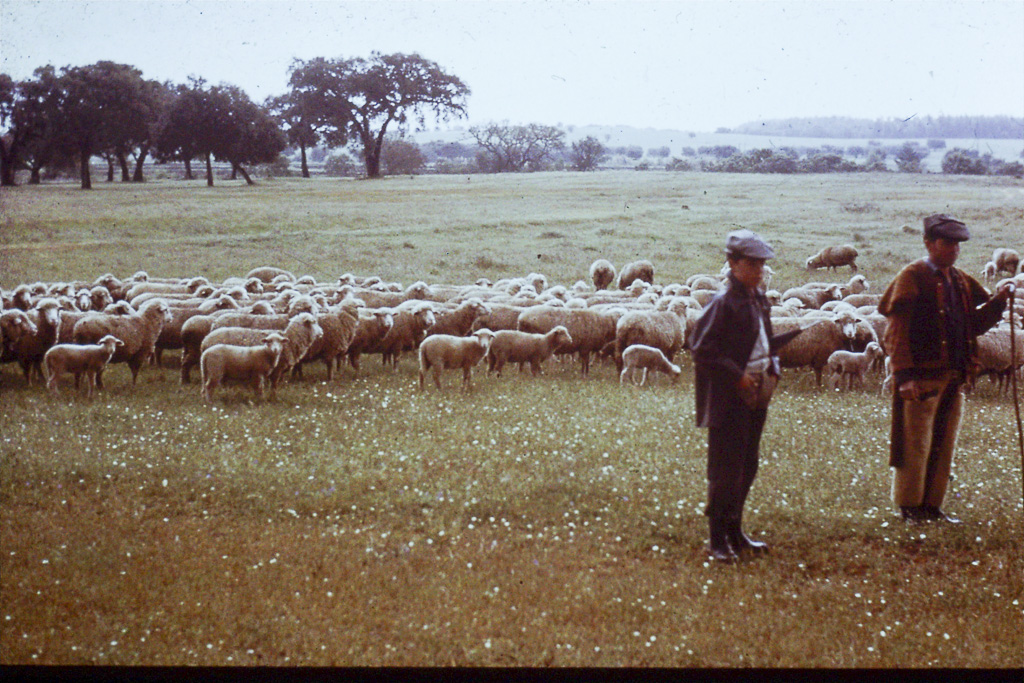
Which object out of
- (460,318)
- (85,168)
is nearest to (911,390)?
(460,318)

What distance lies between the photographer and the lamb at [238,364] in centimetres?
751

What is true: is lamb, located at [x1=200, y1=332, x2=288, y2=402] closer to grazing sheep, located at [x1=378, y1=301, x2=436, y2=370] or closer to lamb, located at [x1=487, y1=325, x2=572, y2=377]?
grazing sheep, located at [x1=378, y1=301, x2=436, y2=370]

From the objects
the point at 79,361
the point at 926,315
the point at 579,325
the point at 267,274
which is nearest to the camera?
the point at 926,315

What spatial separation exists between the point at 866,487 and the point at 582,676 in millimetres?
2250

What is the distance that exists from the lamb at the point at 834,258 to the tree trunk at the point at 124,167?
563 cm

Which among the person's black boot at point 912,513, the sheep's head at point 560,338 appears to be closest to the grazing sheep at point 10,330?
the sheep's head at point 560,338

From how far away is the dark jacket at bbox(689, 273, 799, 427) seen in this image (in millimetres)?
4562

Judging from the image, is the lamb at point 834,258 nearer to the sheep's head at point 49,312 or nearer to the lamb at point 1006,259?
the lamb at point 1006,259

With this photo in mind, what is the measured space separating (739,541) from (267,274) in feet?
21.5

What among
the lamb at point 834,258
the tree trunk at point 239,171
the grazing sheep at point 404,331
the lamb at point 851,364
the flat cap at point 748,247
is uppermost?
the tree trunk at point 239,171

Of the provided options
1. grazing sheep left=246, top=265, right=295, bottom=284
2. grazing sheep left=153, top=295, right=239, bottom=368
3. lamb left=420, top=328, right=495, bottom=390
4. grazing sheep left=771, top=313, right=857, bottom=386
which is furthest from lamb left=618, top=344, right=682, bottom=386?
grazing sheep left=153, top=295, right=239, bottom=368

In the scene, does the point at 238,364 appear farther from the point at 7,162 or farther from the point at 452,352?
the point at 7,162

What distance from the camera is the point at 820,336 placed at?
254 inches

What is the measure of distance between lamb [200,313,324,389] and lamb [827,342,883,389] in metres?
5.00
